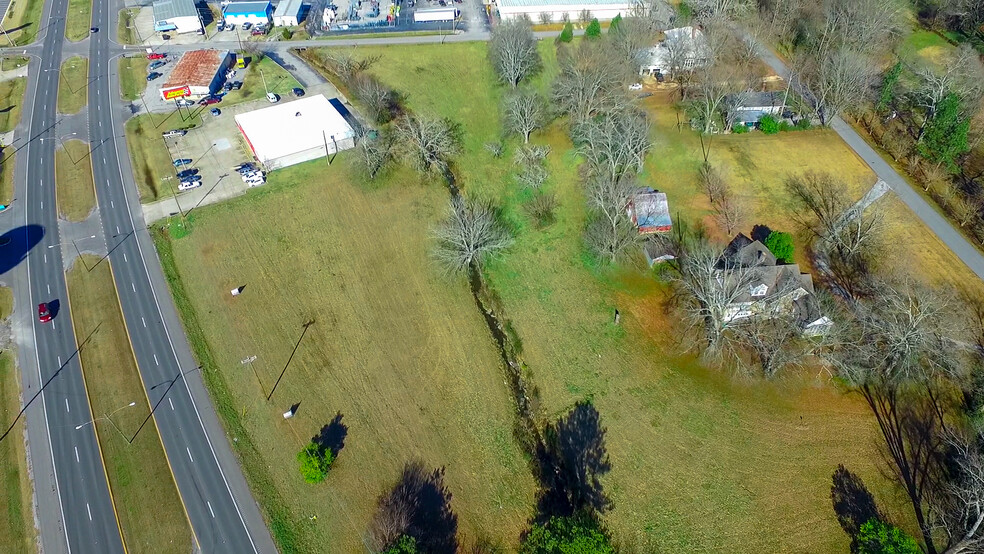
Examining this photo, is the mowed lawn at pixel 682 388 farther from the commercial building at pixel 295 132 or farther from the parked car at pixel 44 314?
the parked car at pixel 44 314

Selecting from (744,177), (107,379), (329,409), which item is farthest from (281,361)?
(744,177)

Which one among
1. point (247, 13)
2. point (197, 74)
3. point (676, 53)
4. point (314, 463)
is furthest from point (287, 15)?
point (314, 463)

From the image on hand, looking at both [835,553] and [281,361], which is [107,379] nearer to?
[281,361]

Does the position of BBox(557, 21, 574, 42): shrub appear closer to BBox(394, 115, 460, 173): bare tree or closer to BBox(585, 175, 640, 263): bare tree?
BBox(394, 115, 460, 173): bare tree

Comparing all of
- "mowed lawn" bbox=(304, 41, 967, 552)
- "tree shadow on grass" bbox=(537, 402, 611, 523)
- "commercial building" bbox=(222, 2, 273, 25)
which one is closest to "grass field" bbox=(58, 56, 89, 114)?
"commercial building" bbox=(222, 2, 273, 25)

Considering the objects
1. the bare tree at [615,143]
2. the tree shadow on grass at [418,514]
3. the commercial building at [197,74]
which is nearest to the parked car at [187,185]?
the commercial building at [197,74]

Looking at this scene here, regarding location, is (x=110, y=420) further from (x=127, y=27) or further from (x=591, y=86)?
(x=127, y=27)
